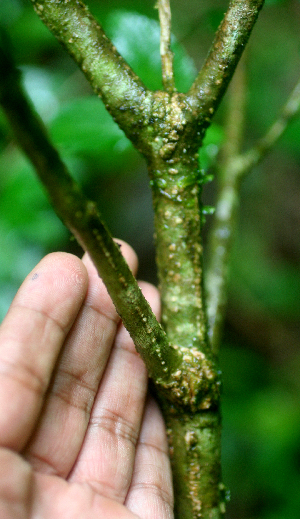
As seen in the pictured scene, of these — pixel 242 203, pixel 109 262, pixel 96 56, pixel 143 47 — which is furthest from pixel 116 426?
pixel 242 203

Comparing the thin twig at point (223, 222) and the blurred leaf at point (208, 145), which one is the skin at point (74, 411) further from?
the blurred leaf at point (208, 145)

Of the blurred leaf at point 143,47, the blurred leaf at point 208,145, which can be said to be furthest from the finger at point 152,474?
the blurred leaf at point 143,47

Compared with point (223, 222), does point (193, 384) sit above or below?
below

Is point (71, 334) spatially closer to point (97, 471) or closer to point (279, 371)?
point (97, 471)

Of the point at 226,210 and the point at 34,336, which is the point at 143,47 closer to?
the point at 226,210

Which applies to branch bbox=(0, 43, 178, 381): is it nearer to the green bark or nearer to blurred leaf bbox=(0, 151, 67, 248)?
the green bark

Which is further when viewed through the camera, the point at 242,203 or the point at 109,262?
the point at 242,203
